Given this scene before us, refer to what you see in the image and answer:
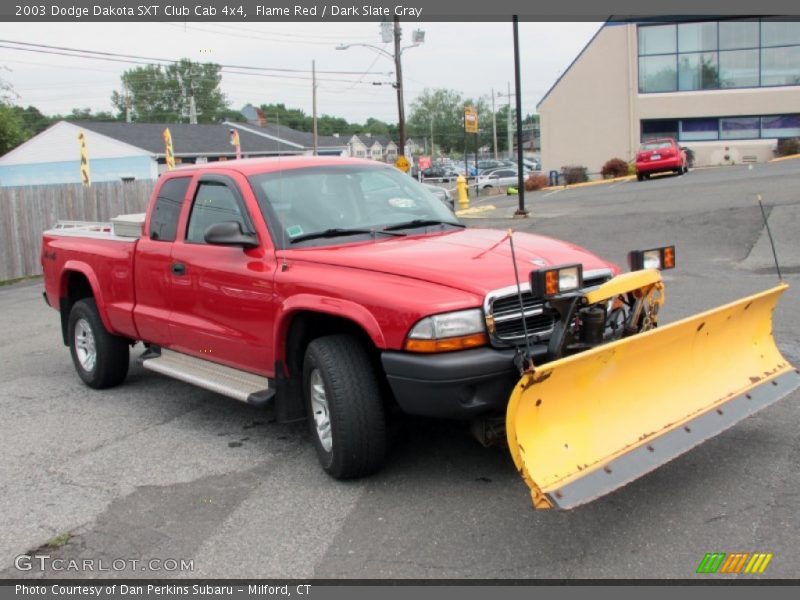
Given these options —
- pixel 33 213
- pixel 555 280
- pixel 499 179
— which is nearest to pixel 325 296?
pixel 555 280

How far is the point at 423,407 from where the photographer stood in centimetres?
425

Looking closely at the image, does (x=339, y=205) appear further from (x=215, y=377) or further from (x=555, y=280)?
(x=555, y=280)

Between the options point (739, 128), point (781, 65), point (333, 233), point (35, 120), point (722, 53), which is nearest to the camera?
point (333, 233)

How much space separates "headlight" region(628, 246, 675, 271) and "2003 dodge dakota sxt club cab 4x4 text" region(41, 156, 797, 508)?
0.05ft

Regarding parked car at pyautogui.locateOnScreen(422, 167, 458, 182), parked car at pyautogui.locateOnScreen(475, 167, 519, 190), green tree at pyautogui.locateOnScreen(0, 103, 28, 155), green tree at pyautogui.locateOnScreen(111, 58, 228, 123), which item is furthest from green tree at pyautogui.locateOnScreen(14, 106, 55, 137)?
parked car at pyautogui.locateOnScreen(475, 167, 519, 190)

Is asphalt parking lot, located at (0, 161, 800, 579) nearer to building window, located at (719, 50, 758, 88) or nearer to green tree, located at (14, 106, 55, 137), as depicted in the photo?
building window, located at (719, 50, 758, 88)

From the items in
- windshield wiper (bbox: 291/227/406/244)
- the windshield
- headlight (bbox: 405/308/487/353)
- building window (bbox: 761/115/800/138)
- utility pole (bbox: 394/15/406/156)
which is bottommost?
headlight (bbox: 405/308/487/353)

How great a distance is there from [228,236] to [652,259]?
263 centimetres

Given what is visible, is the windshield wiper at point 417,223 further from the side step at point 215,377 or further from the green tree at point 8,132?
the green tree at point 8,132

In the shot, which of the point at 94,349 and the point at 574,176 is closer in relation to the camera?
the point at 94,349

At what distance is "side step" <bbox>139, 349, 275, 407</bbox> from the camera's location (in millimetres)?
5262

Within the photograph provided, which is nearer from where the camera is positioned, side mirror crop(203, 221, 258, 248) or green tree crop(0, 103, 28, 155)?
side mirror crop(203, 221, 258, 248)

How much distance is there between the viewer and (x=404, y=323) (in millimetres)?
4262

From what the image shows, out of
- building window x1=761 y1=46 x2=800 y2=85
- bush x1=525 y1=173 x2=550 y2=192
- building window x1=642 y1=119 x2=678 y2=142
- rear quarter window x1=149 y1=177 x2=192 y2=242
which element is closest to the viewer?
rear quarter window x1=149 y1=177 x2=192 y2=242
